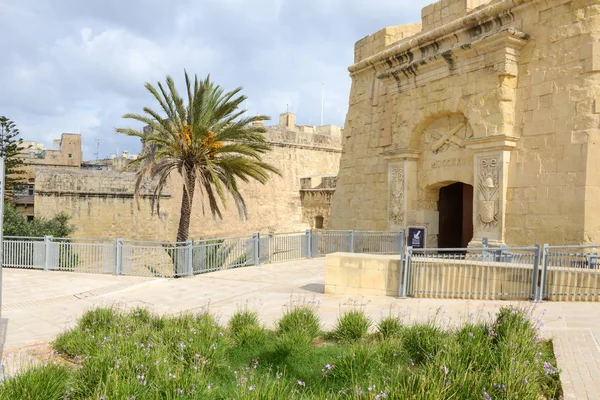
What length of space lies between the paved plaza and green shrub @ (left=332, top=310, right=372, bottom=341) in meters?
0.83

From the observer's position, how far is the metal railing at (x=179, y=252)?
12.0 meters

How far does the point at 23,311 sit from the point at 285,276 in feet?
17.6

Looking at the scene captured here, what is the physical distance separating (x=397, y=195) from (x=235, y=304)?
22.7ft

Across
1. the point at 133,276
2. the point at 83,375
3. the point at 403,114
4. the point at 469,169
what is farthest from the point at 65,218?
the point at 83,375

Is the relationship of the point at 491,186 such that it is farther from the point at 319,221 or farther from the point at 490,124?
the point at 319,221

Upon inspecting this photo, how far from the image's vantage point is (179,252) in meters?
11.6

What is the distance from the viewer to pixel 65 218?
19406 millimetres

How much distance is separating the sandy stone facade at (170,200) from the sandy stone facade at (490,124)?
7.38 m


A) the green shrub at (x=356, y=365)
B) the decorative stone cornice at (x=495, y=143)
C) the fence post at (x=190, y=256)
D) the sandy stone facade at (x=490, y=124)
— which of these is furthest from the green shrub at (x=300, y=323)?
the decorative stone cornice at (x=495, y=143)

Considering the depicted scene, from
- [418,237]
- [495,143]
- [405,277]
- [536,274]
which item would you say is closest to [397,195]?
[418,237]

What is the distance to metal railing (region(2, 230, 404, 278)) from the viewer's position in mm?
11984

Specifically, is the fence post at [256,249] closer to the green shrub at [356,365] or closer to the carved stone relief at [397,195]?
the carved stone relief at [397,195]

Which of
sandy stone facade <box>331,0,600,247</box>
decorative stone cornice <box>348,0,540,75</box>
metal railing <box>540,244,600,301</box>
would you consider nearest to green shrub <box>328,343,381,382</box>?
metal railing <box>540,244,600,301</box>

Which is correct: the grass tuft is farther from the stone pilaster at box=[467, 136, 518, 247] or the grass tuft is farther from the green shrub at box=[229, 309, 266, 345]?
the stone pilaster at box=[467, 136, 518, 247]
